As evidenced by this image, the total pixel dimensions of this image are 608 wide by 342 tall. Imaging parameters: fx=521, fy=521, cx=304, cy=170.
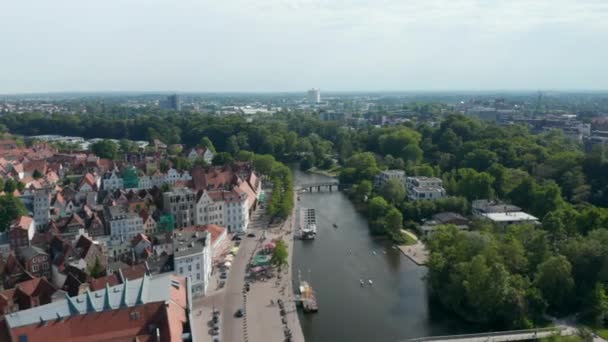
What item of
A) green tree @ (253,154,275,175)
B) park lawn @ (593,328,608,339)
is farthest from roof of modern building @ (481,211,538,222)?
green tree @ (253,154,275,175)

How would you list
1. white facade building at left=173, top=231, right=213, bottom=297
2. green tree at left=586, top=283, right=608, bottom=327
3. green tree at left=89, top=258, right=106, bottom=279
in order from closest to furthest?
1. green tree at left=586, top=283, right=608, bottom=327
2. white facade building at left=173, top=231, right=213, bottom=297
3. green tree at left=89, top=258, right=106, bottom=279

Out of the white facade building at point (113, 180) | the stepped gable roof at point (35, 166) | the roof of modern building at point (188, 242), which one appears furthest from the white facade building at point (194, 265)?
the stepped gable roof at point (35, 166)

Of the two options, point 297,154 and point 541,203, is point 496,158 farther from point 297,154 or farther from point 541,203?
point 297,154

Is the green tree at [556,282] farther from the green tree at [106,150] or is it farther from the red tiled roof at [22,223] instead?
the green tree at [106,150]

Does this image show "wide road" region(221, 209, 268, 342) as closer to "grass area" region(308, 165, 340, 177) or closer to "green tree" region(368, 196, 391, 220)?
"green tree" region(368, 196, 391, 220)

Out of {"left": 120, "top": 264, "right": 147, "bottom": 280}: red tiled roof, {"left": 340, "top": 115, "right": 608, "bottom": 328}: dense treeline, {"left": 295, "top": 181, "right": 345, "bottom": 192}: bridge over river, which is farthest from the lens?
{"left": 295, "top": 181, "right": 345, "bottom": 192}: bridge over river
